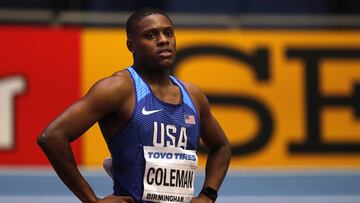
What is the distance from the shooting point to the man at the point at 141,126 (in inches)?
147

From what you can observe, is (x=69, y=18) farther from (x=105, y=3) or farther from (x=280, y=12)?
(x=280, y=12)

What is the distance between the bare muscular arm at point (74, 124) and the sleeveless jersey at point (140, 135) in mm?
111

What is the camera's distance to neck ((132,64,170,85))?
13.0 ft

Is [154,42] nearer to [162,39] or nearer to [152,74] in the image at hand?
[162,39]

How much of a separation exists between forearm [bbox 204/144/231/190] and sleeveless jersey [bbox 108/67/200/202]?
40 centimetres

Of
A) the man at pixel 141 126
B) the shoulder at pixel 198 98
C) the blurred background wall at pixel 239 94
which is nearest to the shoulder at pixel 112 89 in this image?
the man at pixel 141 126

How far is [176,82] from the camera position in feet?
13.5

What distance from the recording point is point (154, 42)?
3910 mm

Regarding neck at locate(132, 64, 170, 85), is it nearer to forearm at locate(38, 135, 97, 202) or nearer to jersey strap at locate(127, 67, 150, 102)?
jersey strap at locate(127, 67, 150, 102)

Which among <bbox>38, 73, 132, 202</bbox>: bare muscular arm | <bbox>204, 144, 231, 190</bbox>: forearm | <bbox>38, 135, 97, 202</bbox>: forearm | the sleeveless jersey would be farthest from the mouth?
<bbox>204, 144, 231, 190</bbox>: forearm

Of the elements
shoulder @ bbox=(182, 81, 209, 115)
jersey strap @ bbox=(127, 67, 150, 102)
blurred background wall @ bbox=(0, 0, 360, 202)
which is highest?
jersey strap @ bbox=(127, 67, 150, 102)

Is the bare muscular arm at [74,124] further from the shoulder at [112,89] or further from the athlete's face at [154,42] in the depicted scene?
the athlete's face at [154,42]

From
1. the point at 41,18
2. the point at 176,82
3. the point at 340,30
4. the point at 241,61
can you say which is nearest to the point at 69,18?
the point at 41,18

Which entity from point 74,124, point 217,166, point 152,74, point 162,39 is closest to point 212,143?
point 217,166
